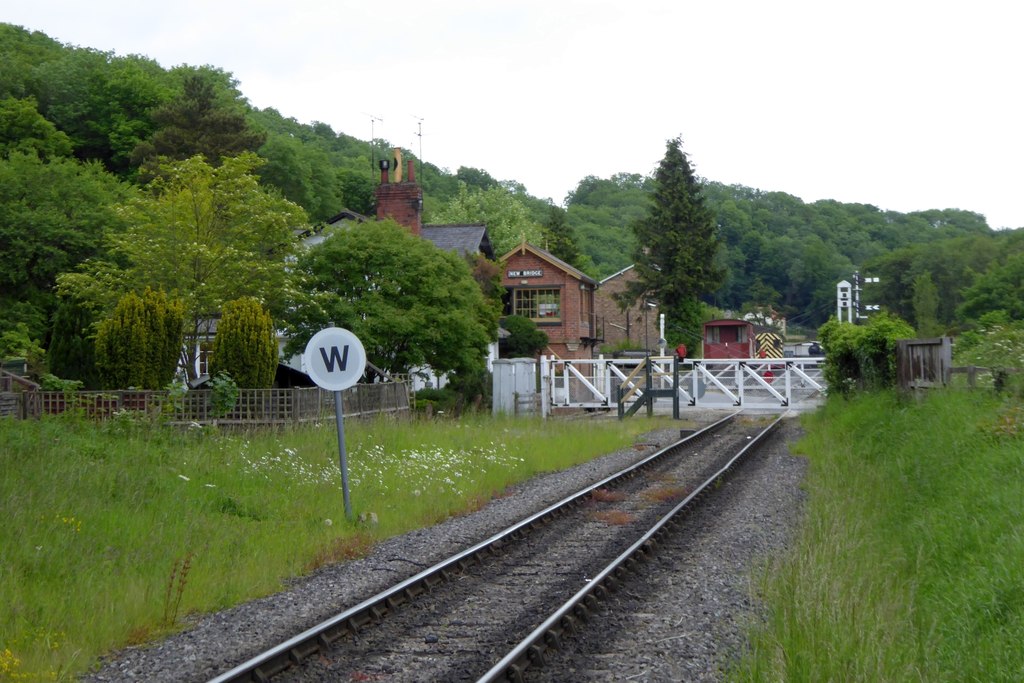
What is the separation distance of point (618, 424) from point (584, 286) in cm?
3053

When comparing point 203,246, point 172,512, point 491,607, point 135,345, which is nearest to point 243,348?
point 135,345

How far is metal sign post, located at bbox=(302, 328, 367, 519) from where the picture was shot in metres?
11.7

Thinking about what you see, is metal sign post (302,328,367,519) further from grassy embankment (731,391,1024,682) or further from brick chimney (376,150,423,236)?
brick chimney (376,150,423,236)

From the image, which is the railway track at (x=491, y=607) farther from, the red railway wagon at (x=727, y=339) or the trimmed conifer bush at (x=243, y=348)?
the red railway wagon at (x=727, y=339)

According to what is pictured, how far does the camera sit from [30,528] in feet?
29.3

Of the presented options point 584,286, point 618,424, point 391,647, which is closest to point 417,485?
point 391,647

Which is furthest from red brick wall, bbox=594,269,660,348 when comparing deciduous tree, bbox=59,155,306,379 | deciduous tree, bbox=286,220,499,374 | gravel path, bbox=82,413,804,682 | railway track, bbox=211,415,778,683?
gravel path, bbox=82,413,804,682

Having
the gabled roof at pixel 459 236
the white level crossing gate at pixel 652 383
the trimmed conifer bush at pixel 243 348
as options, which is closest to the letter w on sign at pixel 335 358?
the trimmed conifer bush at pixel 243 348

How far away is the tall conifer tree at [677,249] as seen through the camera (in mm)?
63938

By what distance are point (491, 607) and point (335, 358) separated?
446 cm

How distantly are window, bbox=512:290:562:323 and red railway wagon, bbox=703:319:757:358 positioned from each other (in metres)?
15.3

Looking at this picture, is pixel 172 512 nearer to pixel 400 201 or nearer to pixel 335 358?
pixel 335 358

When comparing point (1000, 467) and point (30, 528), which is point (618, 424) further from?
point (30, 528)

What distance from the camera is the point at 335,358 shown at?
11.8m
